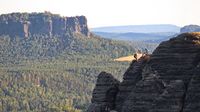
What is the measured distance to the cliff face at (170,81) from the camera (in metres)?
55.7

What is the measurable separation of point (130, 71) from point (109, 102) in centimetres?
382

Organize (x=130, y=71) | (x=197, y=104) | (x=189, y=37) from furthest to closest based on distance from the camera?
(x=130, y=71) < (x=189, y=37) < (x=197, y=104)

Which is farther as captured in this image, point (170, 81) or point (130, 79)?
point (130, 79)

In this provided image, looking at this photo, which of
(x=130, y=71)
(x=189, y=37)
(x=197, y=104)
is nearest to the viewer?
(x=197, y=104)

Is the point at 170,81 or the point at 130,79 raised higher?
the point at 170,81

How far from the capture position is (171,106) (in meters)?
56.3

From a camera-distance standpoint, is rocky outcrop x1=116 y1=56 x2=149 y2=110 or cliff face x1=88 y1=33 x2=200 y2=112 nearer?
cliff face x1=88 y1=33 x2=200 y2=112

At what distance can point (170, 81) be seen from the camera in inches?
2297

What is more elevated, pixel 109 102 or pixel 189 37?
pixel 189 37

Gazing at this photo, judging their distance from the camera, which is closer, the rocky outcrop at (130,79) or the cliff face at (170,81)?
the cliff face at (170,81)

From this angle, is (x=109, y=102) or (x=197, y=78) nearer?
(x=197, y=78)

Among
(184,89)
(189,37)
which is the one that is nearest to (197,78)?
(184,89)

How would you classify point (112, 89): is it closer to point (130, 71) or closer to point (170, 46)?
point (130, 71)

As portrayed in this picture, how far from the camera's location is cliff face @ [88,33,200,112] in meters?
55.7
